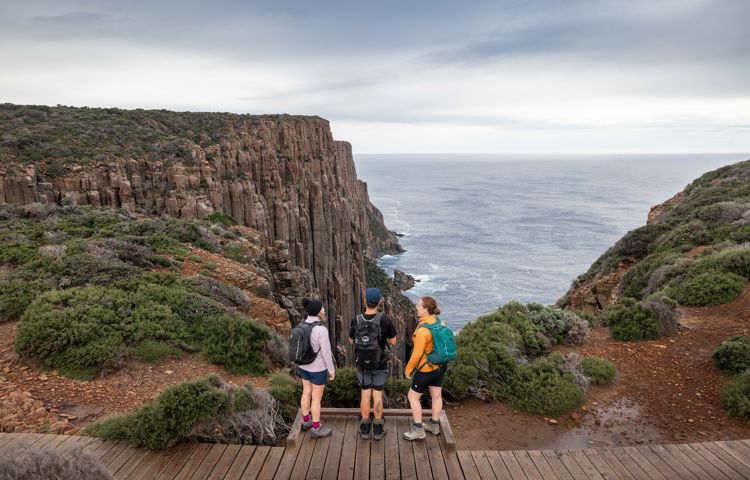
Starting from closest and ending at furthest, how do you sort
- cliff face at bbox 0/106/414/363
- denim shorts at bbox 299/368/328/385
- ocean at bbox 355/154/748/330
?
1. denim shorts at bbox 299/368/328/385
2. cliff face at bbox 0/106/414/363
3. ocean at bbox 355/154/748/330

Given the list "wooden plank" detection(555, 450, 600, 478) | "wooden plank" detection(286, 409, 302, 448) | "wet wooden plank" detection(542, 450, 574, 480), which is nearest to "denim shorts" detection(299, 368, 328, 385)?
"wooden plank" detection(286, 409, 302, 448)

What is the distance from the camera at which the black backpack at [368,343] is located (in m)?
6.35

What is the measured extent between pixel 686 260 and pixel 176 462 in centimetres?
1912

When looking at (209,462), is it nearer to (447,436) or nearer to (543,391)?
(447,436)

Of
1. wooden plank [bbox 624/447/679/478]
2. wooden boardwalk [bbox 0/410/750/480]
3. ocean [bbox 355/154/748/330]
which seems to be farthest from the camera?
ocean [bbox 355/154/748/330]

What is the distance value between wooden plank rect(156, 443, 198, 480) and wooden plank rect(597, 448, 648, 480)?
581 cm

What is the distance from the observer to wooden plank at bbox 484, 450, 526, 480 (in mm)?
5777

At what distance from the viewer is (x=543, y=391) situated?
9.27m

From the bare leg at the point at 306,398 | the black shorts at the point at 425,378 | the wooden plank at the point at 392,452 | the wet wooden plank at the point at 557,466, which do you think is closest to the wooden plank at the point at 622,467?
the wet wooden plank at the point at 557,466

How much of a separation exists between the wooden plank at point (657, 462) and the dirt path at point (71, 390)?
287 inches

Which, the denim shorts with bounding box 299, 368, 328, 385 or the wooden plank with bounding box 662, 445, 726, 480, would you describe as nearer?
the wooden plank with bounding box 662, 445, 726, 480

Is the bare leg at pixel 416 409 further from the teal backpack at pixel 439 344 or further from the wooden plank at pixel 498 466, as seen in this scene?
the wooden plank at pixel 498 466

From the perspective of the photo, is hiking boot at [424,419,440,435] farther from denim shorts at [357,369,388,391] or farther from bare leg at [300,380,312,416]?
bare leg at [300,380,312,416]

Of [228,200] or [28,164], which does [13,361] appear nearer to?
[28,164]
